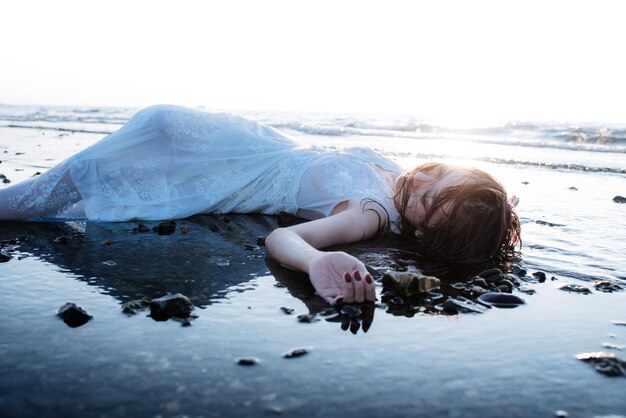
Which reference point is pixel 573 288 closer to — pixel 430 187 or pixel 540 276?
pixel 540 276

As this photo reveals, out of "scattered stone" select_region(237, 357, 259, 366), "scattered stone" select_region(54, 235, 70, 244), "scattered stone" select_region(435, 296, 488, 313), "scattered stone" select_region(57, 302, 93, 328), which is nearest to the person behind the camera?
"scattered stone" select_region(237, 357, 259, 366)

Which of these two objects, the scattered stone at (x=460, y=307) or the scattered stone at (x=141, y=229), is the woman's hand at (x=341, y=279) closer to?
the scattered stone at (x=460, y=307)

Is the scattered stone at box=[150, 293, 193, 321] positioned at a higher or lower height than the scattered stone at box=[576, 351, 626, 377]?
lower

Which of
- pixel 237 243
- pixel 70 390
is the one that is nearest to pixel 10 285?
pixel 70 390

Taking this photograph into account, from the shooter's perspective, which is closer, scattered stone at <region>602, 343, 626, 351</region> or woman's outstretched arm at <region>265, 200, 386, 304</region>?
scattered stone at <region>602, 343, 626, 351</region>

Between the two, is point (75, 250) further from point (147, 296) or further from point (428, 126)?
point (428, 126)

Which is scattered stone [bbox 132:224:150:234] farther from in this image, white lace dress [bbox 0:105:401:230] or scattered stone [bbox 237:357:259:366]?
scattered stone [bbox 237:357:259:366]

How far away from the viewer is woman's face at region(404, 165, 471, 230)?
168 inches

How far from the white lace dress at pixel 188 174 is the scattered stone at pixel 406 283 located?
55.8 inches

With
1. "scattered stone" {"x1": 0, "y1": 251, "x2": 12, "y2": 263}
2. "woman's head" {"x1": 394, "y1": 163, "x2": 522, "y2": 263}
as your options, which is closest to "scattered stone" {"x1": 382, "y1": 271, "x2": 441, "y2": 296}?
"woman's head" {"x1": 394, "y1": 163, "x2": 522, "y2": 263}

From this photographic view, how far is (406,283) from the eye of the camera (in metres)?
3.41

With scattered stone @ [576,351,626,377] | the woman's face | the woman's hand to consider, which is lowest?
scattered stone @ [576,351,626,377]

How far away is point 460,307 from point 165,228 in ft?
8.80

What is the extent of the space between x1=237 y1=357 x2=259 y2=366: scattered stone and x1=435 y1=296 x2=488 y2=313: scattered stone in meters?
1.27
